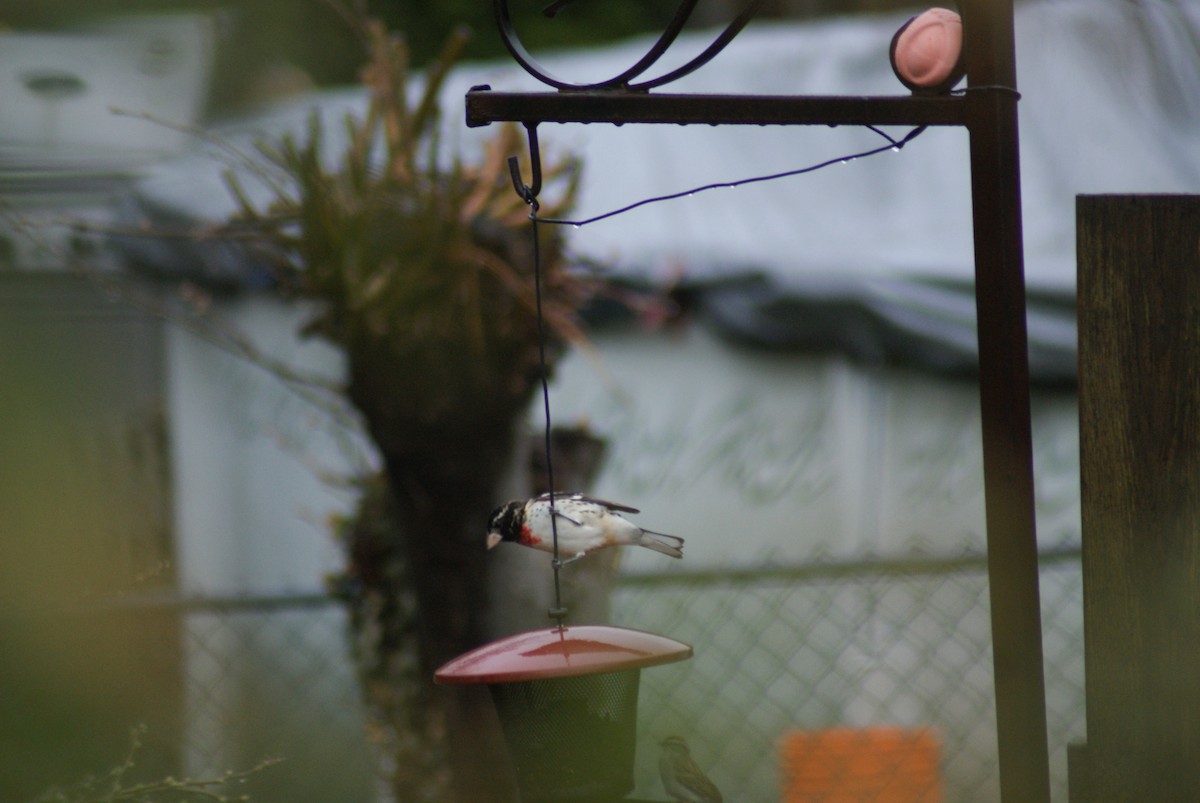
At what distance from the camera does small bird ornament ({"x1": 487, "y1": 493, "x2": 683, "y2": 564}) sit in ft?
4.70

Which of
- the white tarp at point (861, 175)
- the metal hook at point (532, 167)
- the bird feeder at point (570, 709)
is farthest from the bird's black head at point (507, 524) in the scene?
the white tarp at point (861, 175)

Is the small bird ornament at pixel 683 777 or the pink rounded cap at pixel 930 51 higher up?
the pink rounded cap at pixel 930 51

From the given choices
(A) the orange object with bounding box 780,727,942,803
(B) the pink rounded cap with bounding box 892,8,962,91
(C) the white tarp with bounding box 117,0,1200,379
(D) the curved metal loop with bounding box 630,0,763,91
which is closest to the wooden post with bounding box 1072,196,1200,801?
(B) the pink rounded cap with bounding box 892,8,962,91

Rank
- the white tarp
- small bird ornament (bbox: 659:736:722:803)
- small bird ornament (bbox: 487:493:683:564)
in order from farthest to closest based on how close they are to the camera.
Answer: the white tarp < small bird ornament (bbox: 659:736:722:803) < small bird ornament (bbox: 487:493:683:564)

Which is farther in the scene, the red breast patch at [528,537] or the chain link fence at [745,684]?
the chain link fence at [745,684]

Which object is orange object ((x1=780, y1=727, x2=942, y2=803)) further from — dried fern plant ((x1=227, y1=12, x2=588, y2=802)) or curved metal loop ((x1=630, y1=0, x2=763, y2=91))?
curved metal loop ((x1=630, y1=0, x2=763, y2=91))

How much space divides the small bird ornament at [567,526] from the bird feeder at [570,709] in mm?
104

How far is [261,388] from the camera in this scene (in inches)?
150

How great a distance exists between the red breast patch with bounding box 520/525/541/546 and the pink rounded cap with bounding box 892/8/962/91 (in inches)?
27.7

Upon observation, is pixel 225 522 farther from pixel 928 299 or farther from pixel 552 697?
pixel 552 697

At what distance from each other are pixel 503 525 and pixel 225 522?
8.73 ft

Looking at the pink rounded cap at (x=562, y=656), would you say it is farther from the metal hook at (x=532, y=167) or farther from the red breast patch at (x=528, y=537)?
the metal hook at (x=532, y=167)

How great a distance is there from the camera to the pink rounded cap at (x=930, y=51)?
1.36 m

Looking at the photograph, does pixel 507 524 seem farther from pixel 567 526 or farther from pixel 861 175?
pixel 861 175
